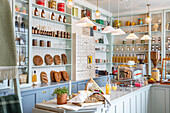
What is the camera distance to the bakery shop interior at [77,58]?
7.39 ft

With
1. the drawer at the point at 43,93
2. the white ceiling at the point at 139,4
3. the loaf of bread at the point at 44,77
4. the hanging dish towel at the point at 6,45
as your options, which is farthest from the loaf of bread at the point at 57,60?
the hanging dish towel at the point at 6,45

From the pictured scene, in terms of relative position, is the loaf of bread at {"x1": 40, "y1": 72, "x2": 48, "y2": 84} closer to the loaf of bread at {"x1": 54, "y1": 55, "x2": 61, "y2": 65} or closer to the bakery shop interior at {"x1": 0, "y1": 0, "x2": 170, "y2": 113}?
the bakery shop interior at {"x1": 0, "y1": 0, "x2": 170, "y2": 113}

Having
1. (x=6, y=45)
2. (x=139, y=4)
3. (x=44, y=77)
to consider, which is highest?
(x=139, y=4)

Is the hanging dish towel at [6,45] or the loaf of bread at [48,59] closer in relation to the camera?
the hanging dish towel at [6,45]

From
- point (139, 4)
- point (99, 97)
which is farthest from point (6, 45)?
point (139, 4)

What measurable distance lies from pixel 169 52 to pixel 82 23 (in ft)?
15.3

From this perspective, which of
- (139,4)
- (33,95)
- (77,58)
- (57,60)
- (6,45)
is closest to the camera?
(6,45)

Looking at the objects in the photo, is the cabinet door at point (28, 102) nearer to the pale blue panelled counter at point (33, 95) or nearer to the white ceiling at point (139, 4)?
the pale blue panelled counter at point (33, 95)

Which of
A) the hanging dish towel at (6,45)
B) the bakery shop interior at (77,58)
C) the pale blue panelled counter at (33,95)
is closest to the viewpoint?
the hanging dish towel at (6,45)

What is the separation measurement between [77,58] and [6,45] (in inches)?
168

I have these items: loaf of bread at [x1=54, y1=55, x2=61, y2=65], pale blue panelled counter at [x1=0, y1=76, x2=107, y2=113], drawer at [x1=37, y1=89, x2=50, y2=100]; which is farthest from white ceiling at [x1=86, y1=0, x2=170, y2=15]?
drawer at [x1=37, y1=89, x2=50, y2=100]

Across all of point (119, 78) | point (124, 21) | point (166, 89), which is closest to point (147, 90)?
point (166, 89)

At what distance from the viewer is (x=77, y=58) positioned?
17.9 feet

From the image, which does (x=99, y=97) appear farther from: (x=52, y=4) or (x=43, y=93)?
(x=52, y=4)
